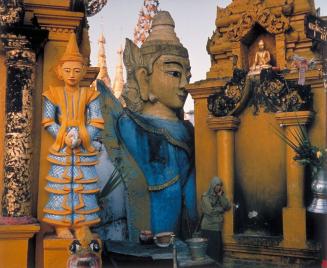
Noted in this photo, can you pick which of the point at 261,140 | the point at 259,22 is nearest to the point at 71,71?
the point at 261,140

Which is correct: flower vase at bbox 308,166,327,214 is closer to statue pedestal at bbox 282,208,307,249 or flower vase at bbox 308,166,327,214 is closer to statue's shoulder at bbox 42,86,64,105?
statue's shoulder at bbox 42,86,64,105

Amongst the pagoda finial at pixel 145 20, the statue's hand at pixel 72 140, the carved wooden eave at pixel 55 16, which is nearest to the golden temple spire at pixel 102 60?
the pagoda finial at pixel 145 20

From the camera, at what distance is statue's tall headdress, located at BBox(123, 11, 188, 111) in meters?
10.2

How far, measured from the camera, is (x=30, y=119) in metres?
5.27

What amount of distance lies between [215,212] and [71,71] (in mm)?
4672

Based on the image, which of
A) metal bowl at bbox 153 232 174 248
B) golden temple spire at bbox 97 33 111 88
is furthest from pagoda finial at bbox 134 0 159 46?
→ metal bowl at bbox 153 232 174 248

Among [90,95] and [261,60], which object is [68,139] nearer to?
[90,95]

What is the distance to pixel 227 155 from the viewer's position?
909 centimetres

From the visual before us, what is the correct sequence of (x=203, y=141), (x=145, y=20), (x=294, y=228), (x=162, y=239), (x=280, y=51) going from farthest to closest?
(x=145, y=20) → (x=203, y=141) → (x=280, y=51) → (x=162, y=239) → (x=294, y=228)

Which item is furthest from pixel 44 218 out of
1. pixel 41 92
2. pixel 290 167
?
pixel 290 167

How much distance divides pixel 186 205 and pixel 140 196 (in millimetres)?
1129

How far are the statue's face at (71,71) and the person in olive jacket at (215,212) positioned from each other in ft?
14.2

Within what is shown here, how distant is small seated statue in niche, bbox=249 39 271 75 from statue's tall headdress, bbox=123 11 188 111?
67.2 inches

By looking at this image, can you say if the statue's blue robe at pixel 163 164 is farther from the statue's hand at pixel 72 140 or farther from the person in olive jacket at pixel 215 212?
the statue's hand at pixel 72 140
